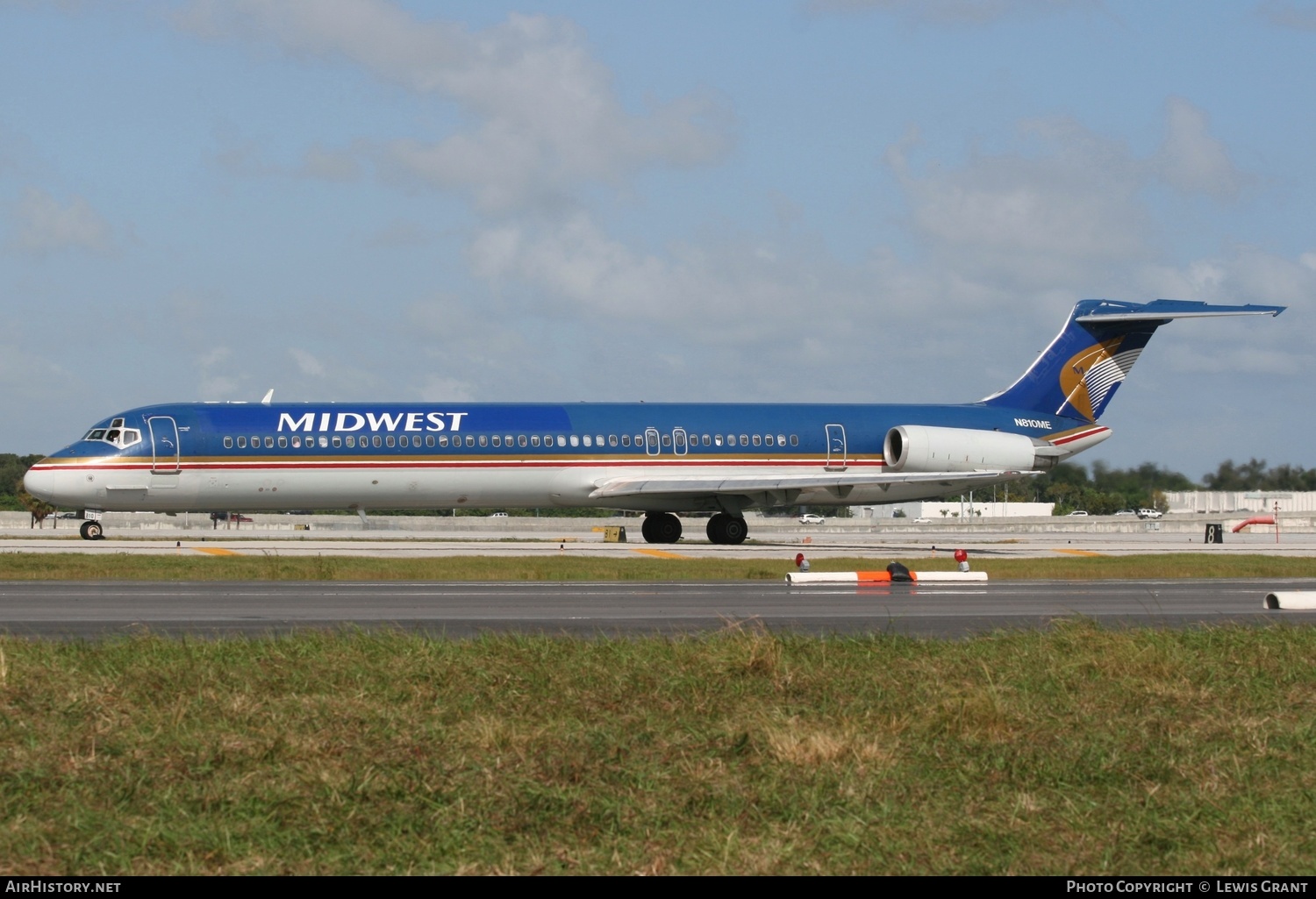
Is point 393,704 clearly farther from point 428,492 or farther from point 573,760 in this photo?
point 428,492

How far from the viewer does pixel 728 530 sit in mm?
41156

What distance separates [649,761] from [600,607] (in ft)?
36.0

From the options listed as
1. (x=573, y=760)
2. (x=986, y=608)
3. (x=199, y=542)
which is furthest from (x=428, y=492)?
(x=573, y=760)

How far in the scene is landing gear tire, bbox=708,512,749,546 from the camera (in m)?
41.1

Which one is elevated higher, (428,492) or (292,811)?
(428,492)

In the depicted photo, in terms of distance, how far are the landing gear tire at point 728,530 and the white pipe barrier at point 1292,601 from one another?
21844 mm

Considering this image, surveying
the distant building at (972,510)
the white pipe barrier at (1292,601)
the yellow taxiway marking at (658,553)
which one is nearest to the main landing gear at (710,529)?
the yellow taxiway marking at (658,553)

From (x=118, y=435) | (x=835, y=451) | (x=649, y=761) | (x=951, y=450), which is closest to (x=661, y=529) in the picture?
(x=835, y=451)

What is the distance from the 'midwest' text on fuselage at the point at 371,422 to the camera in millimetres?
37656

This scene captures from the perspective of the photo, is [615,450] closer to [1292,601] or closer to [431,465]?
[431,465]

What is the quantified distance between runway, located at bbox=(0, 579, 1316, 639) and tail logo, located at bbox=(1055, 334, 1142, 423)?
65.1 ft
